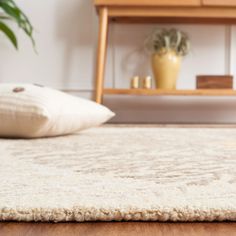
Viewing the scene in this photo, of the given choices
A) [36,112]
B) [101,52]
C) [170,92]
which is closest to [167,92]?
[170,92]

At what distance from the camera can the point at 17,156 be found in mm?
572

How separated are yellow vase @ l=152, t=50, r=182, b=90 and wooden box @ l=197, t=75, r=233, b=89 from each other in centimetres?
10

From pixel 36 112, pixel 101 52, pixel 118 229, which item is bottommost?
pixel 118 229

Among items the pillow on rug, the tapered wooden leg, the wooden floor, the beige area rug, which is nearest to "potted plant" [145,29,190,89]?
the tapered wooden leg

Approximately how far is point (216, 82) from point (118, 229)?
141 cm

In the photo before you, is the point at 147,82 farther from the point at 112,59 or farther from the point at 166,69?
the point at 112,59

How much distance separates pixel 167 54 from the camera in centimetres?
164

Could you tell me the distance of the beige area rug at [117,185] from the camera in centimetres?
30

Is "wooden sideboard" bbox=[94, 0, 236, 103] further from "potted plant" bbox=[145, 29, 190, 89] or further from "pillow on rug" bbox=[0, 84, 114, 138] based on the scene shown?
"pillow on rug" bbox=[0, 84, 114, 138]

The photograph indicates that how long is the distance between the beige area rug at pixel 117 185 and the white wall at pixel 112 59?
116 centimetres

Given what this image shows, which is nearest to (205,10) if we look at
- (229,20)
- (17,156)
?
(229,20)

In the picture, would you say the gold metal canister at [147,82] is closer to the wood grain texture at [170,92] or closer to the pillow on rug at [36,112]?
the wood grain texture at [170,92]

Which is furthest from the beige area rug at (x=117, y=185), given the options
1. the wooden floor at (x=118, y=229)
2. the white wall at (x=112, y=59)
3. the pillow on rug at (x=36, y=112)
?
the white wall at (x=112, y=59)

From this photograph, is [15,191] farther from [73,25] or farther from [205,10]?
[73,25]
